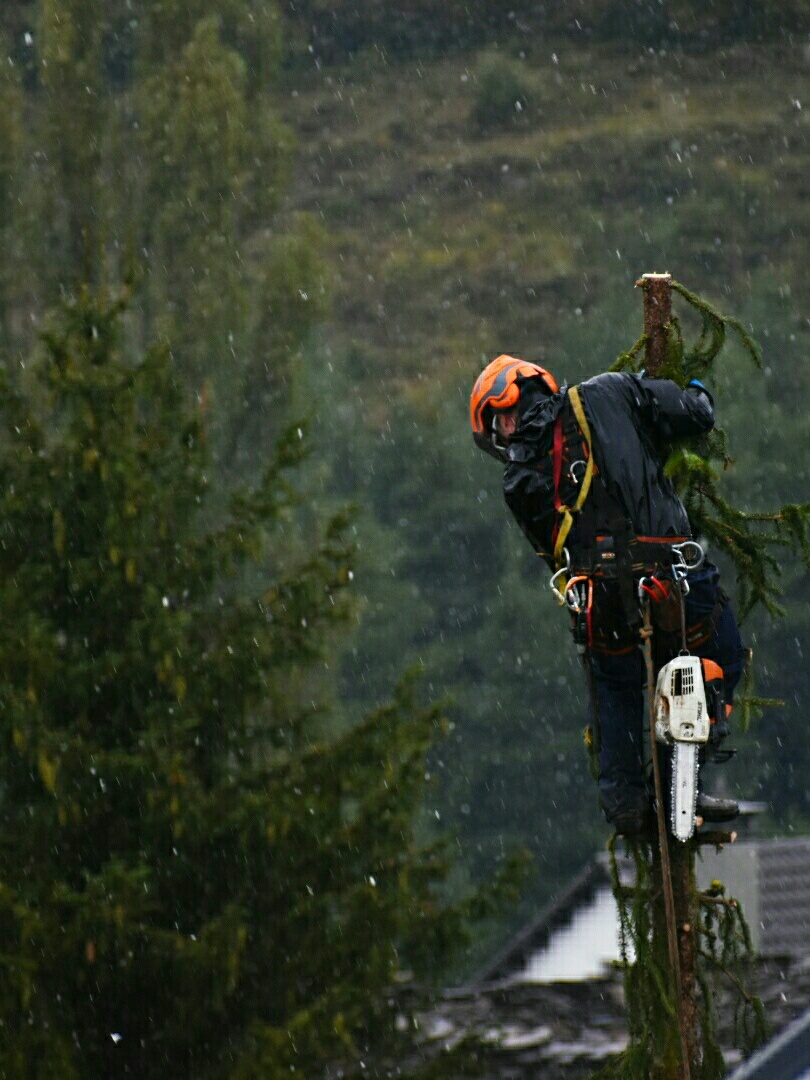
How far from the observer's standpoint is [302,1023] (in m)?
10.2

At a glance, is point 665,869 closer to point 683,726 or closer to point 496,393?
point 683,726

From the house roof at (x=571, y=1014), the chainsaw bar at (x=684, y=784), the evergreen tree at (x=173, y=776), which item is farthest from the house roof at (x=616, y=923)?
the chainsaw bar at (x=684, y=784)

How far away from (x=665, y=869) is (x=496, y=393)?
1.27m

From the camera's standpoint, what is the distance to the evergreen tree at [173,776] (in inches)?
416

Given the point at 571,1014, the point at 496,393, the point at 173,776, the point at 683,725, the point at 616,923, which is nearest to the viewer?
the point at 683,725

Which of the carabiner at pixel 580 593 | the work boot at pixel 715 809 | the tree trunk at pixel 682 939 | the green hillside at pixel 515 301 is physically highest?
the green hillside at pixel 515 301

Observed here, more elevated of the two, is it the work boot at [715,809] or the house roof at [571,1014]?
the work boot at [715,809]

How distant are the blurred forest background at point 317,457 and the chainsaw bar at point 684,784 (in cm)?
561

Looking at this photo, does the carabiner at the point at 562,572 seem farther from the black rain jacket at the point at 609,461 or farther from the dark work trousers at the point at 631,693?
the dark work trousers at the point at 631,693

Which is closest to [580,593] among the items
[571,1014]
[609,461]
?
[609,461]

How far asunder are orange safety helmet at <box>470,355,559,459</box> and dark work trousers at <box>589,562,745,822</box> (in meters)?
0.62

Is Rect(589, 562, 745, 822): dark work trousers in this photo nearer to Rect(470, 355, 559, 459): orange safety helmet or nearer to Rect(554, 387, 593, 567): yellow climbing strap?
Rect(554, 387, 593, 567): yellow climbing strap

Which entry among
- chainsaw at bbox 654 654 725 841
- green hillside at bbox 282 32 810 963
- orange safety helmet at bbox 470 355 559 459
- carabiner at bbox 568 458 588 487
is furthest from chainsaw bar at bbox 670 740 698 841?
green hillside at bbox 282 32 810 963

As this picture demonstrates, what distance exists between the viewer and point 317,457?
1705 inches
